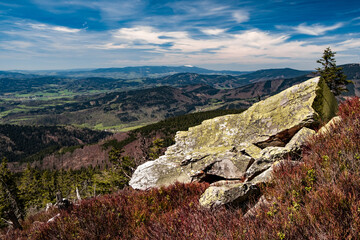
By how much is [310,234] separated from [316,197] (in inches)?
32.7

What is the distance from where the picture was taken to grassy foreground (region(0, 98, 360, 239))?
3.41m

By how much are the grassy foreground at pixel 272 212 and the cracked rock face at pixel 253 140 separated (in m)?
2.56

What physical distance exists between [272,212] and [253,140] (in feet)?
32.6

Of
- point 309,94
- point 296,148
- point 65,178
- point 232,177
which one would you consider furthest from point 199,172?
point 65,178

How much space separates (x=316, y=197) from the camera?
3850 millimetres

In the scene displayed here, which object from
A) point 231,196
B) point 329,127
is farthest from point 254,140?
point 231,196

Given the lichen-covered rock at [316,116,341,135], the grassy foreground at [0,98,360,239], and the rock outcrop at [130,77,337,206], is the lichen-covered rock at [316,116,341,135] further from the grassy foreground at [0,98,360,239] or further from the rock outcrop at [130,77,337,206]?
the rock outcrop at [130,77,337,206]

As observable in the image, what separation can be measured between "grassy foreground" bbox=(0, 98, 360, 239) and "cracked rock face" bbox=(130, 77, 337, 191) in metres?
2.56

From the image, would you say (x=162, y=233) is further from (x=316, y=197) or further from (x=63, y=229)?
(x=63, y=229)

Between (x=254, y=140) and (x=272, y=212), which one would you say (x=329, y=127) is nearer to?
(x=254, y=140)

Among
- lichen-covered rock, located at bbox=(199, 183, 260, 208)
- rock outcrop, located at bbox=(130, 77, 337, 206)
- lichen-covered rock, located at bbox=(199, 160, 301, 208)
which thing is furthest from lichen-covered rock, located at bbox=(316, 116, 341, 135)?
lichen-covered rock, located at bbox=(199, 183, 260, 208)

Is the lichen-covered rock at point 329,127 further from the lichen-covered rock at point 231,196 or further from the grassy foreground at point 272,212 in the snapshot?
the lichen-covered rock at point 231,196

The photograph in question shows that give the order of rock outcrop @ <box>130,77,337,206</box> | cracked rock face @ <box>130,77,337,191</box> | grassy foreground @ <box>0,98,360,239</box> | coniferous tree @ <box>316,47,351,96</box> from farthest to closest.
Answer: coniferous tree @ <box>316,47,351,96</box> < cracked rock face @ <box>130,77,337,191</box> < rock outcrop @ <box>130,77,337,206</box> < grassy foreground @ <box>0,98,360,239</box>

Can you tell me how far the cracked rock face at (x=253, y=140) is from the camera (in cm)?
1000
